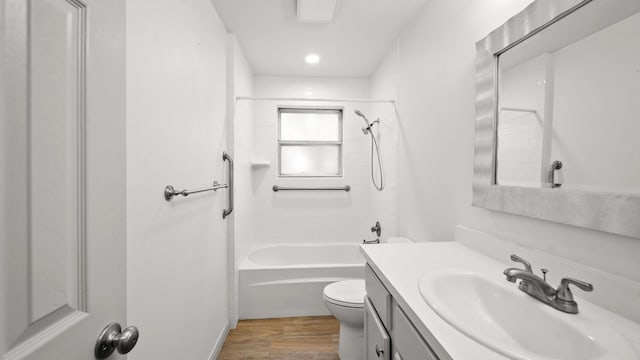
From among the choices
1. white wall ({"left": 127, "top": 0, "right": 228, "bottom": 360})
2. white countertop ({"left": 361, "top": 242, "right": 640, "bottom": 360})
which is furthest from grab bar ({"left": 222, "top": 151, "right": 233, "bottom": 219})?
white countertop ({"left": 361, "top": 242, "right": 640, "bottom": 360})

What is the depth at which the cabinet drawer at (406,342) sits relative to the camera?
701 millimetres

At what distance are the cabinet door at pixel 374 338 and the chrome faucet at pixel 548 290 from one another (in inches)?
19.1

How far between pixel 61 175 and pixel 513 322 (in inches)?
45.4

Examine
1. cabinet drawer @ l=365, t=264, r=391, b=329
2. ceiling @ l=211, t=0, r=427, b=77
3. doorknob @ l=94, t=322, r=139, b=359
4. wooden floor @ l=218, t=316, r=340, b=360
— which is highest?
ceiling @ l=211, t=0, r=427, b=77

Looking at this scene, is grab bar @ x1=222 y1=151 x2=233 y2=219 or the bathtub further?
the bathtub

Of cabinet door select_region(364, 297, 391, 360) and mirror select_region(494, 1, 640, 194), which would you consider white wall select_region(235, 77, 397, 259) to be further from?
mirror select_region(494, 1, 640, 194)

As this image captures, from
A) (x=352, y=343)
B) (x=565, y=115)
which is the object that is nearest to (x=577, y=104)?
(x=565, y=115)

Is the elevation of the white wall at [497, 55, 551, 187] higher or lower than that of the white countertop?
higher

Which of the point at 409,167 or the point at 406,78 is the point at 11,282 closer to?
the point at 409,167

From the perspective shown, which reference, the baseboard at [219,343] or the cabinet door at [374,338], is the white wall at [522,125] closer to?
the cabinet door at [374,338]

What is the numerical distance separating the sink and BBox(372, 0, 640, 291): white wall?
22 cm

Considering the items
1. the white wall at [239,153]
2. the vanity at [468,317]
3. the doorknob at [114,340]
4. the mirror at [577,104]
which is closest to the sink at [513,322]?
the vanity at [468,317]

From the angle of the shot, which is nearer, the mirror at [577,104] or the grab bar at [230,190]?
the mirror at [577,104]

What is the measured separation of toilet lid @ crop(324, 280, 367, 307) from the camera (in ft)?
5.56
